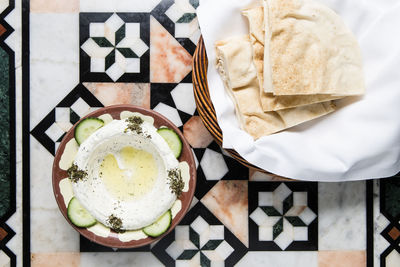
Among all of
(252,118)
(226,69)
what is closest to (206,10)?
(226,69)

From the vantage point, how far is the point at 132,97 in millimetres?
1334

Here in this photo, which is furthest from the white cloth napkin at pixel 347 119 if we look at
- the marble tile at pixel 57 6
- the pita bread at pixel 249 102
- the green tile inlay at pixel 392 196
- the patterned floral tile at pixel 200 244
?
the marble tile at pixel 57 6

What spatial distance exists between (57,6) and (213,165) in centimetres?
74

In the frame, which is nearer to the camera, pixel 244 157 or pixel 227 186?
pixel 244 157

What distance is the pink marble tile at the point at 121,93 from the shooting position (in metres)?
1.33

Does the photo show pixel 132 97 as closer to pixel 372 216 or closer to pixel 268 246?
pixel 268 246

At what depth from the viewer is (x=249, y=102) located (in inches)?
43.0

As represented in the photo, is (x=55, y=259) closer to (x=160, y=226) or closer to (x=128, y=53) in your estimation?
(x=160, y=226)

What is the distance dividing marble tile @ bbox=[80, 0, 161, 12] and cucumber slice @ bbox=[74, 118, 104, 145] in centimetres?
39

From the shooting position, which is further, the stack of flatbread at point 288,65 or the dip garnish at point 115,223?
the dip garnish at point 115,223

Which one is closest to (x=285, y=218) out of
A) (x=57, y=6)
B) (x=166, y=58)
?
(x=166, y=58)

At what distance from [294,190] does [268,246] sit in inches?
8.3

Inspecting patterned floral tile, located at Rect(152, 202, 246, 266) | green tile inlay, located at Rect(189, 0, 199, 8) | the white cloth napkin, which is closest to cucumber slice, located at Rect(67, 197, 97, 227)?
patterned floral tile, located at Rect(152, 202, 246, 266)

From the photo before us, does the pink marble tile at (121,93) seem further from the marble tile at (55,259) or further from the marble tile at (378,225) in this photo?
the marble tile at (378,225)
